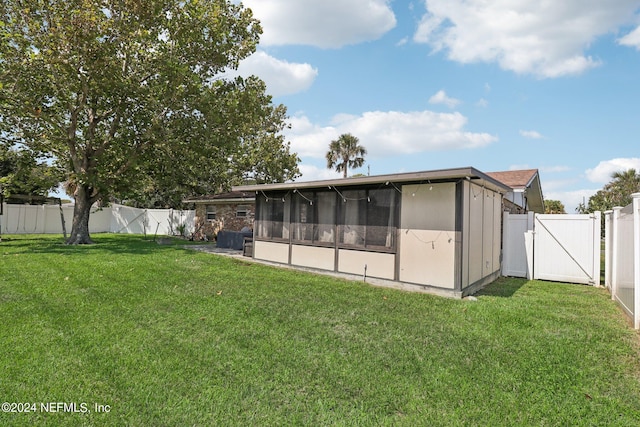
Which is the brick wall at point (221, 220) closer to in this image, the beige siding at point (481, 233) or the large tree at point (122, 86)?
the large tree at point (122, 86)

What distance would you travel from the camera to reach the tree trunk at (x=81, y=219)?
542 inches

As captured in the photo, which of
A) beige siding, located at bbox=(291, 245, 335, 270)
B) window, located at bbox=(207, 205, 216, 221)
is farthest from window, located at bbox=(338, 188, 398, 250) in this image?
window, located at bbox=(207, 205, 216, 221)

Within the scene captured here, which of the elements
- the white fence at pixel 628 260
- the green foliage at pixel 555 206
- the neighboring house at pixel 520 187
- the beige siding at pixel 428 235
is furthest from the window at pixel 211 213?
the green foliage at pixel 555 206

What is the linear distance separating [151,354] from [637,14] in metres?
10.7

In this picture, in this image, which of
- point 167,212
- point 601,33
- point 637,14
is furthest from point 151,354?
point 167,212

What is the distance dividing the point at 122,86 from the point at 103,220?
1522 centimetres

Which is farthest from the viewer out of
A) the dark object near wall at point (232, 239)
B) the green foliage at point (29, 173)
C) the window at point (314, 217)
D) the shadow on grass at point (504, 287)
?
the dark object near wall at point (232, 239)

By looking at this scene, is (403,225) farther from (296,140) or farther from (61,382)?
(296,140)

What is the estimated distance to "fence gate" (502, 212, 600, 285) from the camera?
8312mm

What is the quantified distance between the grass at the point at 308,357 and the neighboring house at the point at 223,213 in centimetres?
949

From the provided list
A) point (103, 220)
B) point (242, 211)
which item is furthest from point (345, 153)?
point (103, 220)

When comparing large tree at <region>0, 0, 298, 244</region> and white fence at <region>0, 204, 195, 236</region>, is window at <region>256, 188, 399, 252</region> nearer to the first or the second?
large tree at <region>0, 0, 298, 244</region>

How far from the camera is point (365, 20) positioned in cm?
853

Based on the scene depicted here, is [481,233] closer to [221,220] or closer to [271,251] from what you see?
[271,251]
